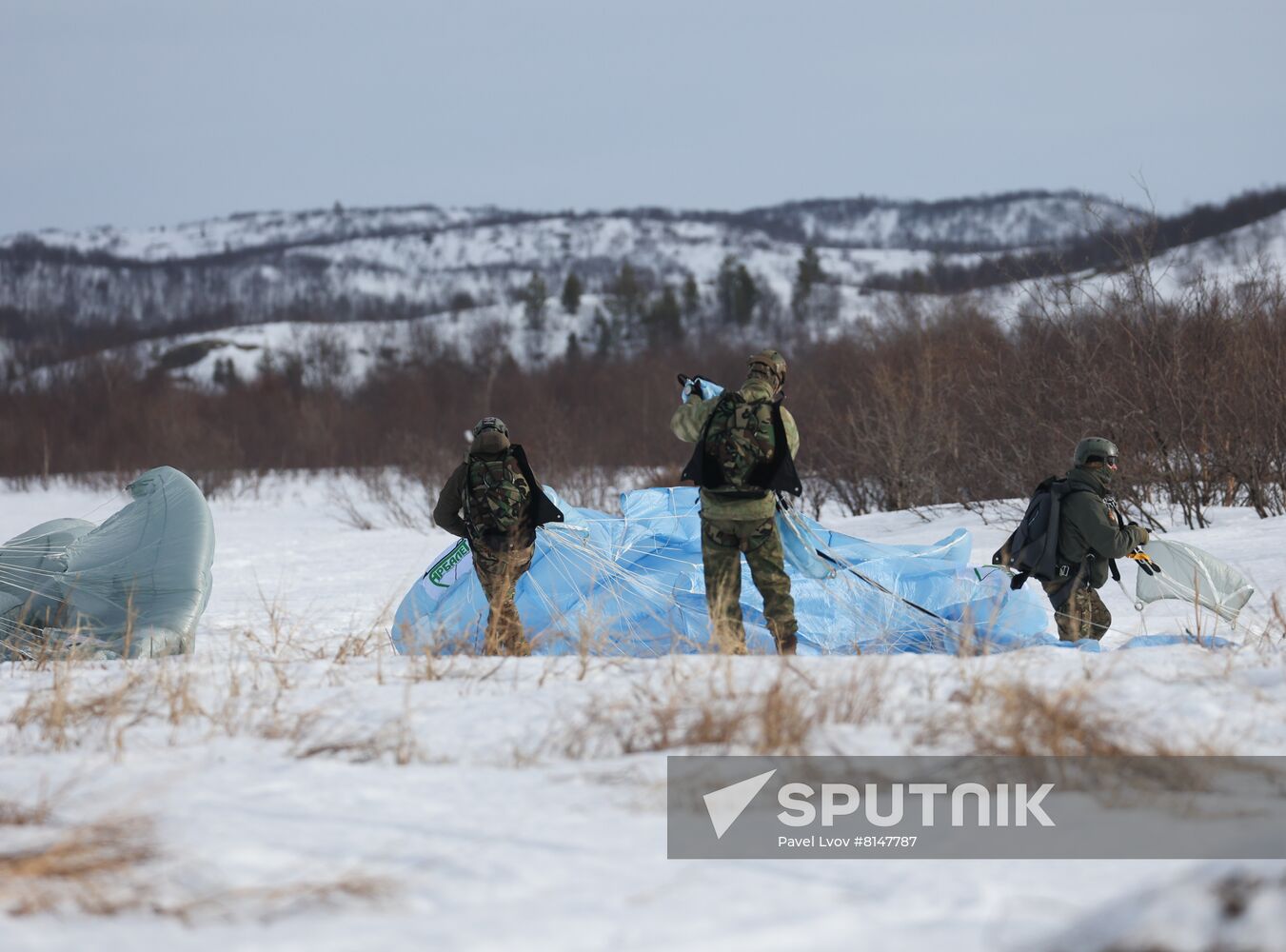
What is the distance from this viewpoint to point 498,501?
5.94 meters

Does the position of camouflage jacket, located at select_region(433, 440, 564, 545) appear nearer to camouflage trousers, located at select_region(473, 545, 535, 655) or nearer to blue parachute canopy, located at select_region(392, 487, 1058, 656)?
camouflage trousers, located at select_region(473, 545, 535, 655)

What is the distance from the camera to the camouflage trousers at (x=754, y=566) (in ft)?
17.7

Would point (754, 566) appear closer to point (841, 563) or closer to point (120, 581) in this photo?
point (841, 563)

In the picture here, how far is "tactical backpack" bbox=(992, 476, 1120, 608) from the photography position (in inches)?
224

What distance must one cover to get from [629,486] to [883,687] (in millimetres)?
17210

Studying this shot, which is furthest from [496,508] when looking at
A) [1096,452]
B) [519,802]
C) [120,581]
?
[1096,452]

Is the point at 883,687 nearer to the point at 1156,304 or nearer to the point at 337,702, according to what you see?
the point at 337,702

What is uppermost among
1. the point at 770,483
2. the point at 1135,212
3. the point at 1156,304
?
the point at 1135,212

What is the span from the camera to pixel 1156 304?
41.3 feet

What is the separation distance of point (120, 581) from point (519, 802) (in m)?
4.55

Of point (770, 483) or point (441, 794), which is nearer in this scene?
point (441, 794)

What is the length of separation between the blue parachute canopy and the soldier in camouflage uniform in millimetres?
355

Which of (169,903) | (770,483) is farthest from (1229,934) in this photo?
(770,483)

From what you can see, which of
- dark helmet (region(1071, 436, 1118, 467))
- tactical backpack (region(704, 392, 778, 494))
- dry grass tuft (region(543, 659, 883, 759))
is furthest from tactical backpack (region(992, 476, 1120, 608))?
dry grass tuft (region(543, 659, 883, 759))
